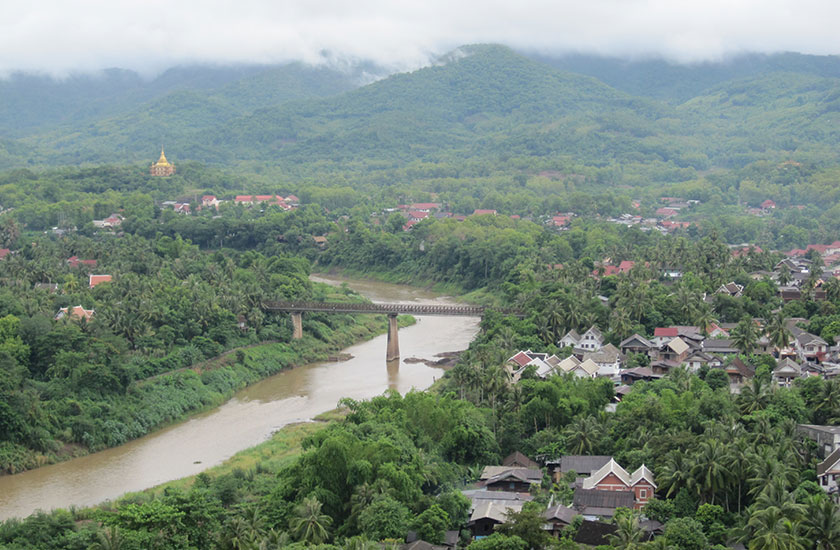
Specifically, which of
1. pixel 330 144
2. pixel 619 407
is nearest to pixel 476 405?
pixel 619 407

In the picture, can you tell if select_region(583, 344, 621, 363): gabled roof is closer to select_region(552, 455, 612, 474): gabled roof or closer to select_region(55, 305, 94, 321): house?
select_region(552, 455, 612, 474): gabled roof

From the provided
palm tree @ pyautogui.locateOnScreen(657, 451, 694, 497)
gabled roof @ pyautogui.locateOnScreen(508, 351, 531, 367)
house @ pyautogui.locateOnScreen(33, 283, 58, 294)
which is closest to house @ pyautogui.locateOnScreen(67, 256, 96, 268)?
house @ pyautogui.locateOnScreen(33, 283, 58, 294)

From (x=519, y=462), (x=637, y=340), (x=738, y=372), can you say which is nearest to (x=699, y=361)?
(x=738, y=372)

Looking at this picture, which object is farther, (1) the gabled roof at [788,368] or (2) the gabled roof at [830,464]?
(1) the gabled roof at [788,368]

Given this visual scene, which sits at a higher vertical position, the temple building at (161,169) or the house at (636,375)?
the temple building at (161,169)

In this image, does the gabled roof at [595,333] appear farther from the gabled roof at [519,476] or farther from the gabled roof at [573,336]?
the gabled roof at [519,476]

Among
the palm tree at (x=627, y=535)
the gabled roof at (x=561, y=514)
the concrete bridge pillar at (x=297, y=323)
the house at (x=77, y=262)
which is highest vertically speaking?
the palm tree at (x=627, y=535)

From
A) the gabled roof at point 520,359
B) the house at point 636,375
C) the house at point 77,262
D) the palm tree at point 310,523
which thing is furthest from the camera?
the house at point 77,262

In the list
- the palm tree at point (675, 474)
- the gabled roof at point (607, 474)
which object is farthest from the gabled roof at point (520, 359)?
the palm tree at point (675, 474)
